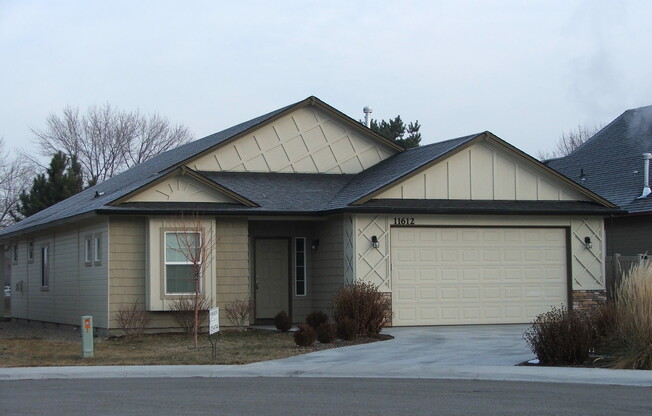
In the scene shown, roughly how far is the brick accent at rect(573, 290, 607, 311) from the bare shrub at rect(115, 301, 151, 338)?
1087cm

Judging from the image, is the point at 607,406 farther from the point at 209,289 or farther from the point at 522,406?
the point at 209,289

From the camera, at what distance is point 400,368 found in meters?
16.1

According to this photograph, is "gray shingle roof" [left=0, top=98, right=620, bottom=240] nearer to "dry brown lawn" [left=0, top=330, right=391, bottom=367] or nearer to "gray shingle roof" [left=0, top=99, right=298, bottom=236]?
"gray shingle roof" [left=0, top=99, right=298, bottom=236]

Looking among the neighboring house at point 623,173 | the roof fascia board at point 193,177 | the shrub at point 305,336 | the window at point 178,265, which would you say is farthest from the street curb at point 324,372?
the neighboring house at point 623,173

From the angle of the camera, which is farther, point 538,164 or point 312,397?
point 538,164

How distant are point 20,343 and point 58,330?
467cm

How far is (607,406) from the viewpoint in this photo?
1171 centimetres

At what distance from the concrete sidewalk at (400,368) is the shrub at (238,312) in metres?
4.70

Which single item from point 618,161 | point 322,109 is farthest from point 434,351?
point 618,161

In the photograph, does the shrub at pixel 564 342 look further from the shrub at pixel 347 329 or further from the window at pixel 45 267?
the window at pixel 45 267

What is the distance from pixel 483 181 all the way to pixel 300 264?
5362mm

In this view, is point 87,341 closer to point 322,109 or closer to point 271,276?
point 271,276

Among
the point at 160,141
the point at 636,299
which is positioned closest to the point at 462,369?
the point at 636,299

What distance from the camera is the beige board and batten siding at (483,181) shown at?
24.2 meters
